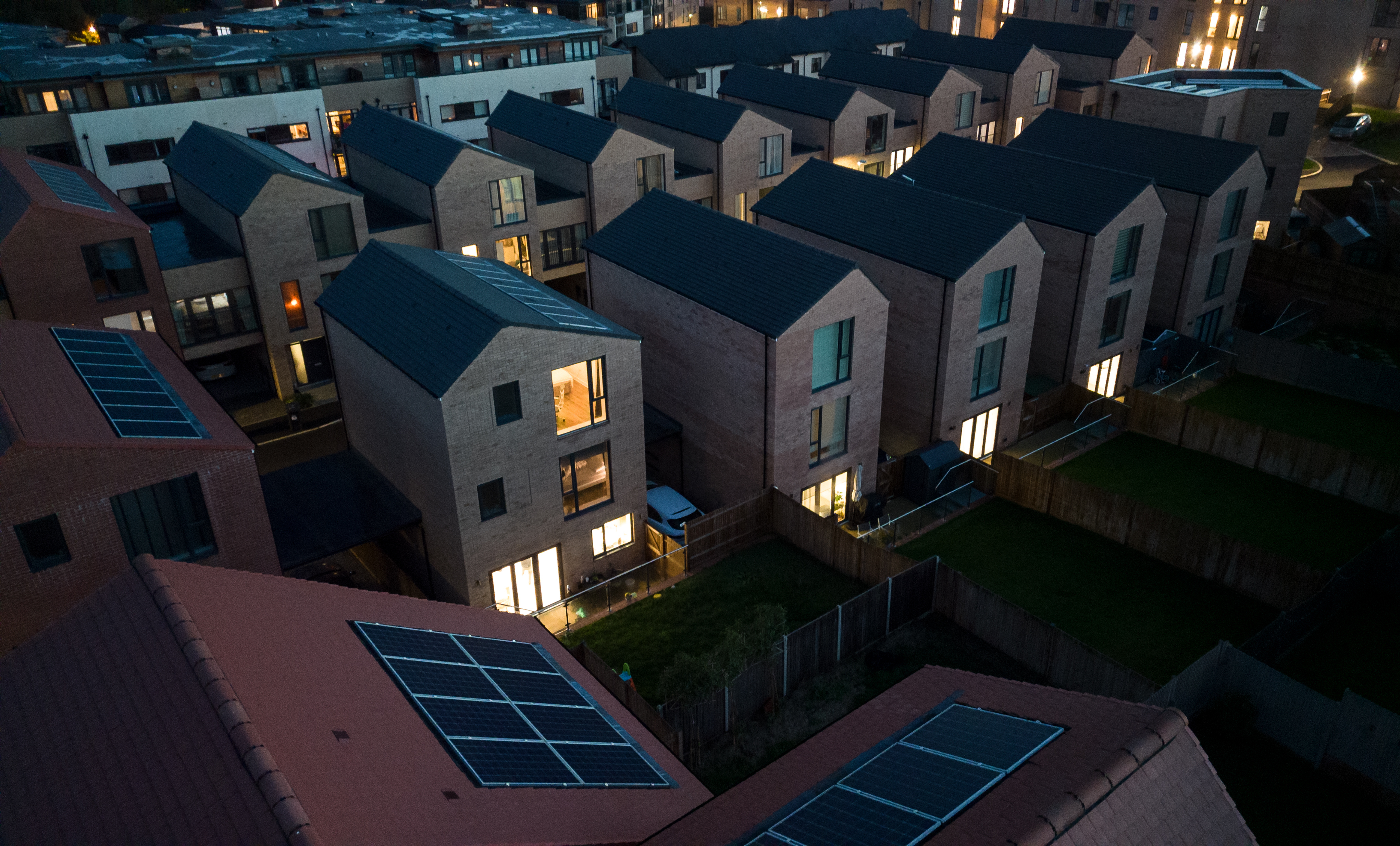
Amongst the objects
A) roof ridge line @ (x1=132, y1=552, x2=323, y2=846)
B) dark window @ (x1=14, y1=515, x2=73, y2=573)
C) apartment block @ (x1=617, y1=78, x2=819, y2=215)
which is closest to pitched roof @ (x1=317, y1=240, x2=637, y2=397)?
dark window @ (x1=14, y1=515, x2=73, y2=573)

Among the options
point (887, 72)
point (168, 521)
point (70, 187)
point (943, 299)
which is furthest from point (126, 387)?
point (887, 72)

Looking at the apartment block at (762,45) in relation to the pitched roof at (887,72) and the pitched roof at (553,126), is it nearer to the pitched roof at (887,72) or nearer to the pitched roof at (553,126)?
the pitched roof at (887,72)

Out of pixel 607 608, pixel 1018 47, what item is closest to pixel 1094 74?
pixel 1018 47

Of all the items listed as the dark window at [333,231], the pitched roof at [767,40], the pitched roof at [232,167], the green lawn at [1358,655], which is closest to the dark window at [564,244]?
the dark window at [333,231]

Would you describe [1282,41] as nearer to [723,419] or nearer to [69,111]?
[723,419]

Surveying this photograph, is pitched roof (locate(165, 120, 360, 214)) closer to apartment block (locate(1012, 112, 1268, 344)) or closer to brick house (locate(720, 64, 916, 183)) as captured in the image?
brick house (locate(720, 64, 916, 183))

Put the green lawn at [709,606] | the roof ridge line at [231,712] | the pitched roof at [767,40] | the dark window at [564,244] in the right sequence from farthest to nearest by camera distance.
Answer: the pitched roof at [767,40] → the dark window at [564,244] → the green lawn at [709,606] → the roof ridge line at [231,712]
